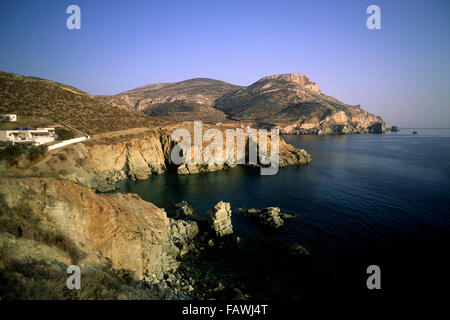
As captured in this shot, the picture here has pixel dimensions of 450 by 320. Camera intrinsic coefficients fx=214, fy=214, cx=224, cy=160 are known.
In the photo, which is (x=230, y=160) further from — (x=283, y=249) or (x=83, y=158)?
(x=283, y=249)

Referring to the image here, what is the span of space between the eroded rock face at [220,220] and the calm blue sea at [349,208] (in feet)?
6.25

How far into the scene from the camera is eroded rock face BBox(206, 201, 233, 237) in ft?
75.7

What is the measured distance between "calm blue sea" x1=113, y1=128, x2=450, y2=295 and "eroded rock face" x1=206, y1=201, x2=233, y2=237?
191cm

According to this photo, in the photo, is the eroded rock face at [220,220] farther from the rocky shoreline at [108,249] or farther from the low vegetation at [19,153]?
the low vegetation at [19,153]

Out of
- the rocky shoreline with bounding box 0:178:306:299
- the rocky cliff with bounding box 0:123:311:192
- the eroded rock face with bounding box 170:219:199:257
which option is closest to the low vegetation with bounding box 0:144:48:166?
the rocky cliff with bounding box 0:123:311:192

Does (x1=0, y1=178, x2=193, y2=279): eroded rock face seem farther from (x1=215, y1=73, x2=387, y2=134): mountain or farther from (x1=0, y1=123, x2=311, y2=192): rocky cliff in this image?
(x1=215, y1=73, x2=387, y2=134): mountain

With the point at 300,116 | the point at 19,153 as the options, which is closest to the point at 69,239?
the point at 19,153

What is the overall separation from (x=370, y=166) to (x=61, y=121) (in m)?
77.5

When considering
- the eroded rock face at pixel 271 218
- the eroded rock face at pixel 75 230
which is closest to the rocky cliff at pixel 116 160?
the eroded rock face at pixel 75 230

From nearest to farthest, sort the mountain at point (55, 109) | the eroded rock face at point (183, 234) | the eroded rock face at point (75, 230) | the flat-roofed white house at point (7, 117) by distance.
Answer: the eroded rock face at point (75, 230)
the eroded rock face at point (183, 234)
the flat-roofed white house at point (7, 117)
the mountain at point (55, 109)

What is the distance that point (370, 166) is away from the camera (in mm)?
58844

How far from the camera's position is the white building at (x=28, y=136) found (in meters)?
31.3

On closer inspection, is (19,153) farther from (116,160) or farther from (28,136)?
(116,160)
